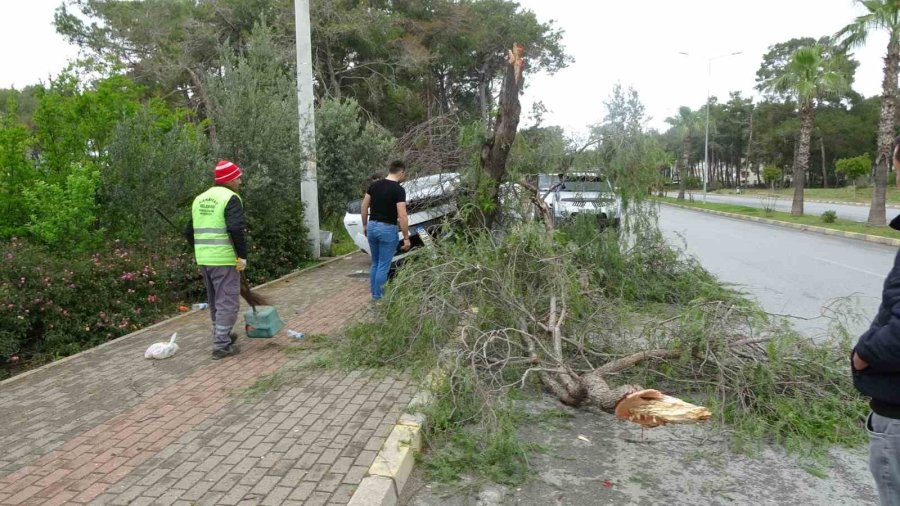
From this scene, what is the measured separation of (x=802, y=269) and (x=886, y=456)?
33.9 ft

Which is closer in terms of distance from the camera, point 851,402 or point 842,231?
point 851,402

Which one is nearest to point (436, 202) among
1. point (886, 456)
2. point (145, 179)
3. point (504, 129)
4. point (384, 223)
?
point (384, 223)

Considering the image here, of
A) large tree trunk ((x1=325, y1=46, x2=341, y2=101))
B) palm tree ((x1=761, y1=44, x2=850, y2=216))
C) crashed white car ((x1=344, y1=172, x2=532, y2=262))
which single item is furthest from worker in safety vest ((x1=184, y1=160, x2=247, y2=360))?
palm tree ((x1=761, y1=44, x2=850, y2=216))

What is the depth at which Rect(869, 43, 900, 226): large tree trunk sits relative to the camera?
1814 cm

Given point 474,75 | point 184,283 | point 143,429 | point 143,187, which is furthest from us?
point 474,75

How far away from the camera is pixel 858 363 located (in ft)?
6.93

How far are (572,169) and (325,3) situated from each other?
55.4 ft

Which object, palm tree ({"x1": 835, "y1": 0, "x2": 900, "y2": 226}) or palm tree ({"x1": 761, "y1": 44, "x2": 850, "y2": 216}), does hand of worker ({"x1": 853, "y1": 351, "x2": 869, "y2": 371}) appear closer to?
palm tree ({"x1": 835, "y1": 0, "x2": 900, "y2": 226})

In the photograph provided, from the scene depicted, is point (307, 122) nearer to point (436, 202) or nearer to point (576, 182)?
point (436, 202)

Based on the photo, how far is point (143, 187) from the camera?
7543 millimetres

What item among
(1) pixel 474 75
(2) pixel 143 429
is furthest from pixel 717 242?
(1) pixel 474 75

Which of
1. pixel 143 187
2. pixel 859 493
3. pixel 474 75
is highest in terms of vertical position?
pixel 474 75

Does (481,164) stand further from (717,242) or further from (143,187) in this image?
(717,242)

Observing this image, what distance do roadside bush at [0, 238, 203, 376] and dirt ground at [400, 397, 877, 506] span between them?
413 centimetres
